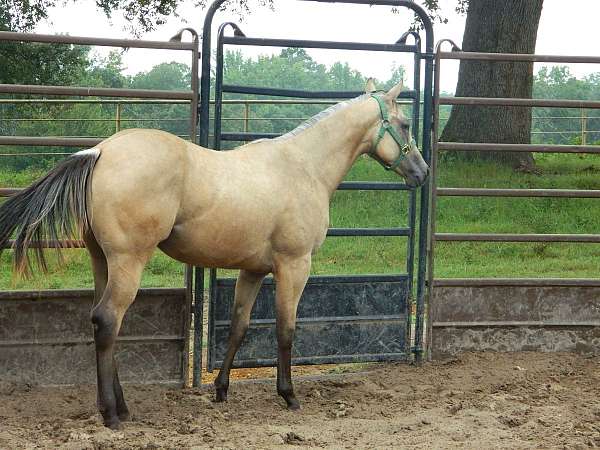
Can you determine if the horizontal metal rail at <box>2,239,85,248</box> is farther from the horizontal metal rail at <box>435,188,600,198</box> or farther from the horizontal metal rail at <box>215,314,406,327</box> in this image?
the horizontal metal rail at <box>435,188,600,198</box>

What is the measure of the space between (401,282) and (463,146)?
3.59 feet

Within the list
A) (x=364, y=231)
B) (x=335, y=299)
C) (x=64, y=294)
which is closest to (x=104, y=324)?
(x=64, y=294)

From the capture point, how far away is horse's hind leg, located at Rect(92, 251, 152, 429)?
436 cm

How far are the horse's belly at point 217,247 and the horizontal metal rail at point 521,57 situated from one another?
218 cm

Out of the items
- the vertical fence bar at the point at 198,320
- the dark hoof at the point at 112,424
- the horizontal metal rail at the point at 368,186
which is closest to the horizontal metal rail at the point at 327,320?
the vertical fence bar at the point at 198,320

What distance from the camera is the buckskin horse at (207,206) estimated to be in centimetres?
433

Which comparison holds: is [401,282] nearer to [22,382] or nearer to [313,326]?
[313,326]

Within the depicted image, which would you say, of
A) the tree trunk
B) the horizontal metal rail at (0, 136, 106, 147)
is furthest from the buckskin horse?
the tree trunk

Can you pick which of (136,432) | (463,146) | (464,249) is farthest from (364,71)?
(136,432)

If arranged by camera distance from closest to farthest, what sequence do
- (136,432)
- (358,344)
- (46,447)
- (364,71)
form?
(46,447) → (136,432) → (358,344) → (364,71)

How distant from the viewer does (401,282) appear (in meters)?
6.09

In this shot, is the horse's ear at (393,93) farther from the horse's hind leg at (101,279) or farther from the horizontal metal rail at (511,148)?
the horse's hind leg at (101,279)

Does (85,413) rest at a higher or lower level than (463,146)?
lower

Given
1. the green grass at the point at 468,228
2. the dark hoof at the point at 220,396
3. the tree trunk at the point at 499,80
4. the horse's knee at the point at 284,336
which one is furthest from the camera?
the tree trunk at the point at 499,80
